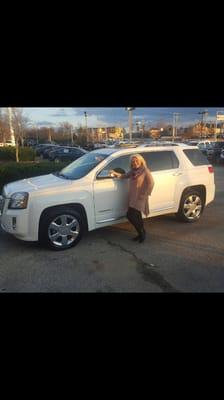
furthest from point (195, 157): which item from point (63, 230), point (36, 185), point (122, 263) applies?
point (36, 185)

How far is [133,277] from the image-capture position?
3635mm

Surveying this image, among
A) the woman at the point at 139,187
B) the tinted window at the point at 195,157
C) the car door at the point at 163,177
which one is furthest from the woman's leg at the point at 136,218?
the tinted window at the point at 195,157

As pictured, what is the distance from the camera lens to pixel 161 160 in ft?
18.3

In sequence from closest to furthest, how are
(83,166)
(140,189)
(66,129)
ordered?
(140,189), (83,166), (66,129)

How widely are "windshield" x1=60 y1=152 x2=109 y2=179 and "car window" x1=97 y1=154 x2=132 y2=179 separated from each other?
0.20 metres

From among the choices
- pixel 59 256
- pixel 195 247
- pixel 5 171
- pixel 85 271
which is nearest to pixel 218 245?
pixel 195 247

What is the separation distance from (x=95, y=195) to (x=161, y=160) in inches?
69.2

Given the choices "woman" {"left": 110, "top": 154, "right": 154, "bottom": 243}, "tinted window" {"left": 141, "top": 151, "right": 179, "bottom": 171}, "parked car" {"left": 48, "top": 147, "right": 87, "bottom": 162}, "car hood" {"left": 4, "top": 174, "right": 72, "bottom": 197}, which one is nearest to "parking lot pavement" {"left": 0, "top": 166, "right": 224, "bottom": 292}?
"woman" {"left": 110, "top": 154, "right": 154, "bottom": 243}

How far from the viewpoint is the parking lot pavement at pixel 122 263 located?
344 cm

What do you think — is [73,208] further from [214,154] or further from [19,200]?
[214,154]

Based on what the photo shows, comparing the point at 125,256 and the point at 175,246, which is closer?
the point at 125,256

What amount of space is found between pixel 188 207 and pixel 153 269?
8.12 feet

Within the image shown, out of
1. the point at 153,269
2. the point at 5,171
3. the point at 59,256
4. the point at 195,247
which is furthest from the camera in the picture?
the point at 5,171
